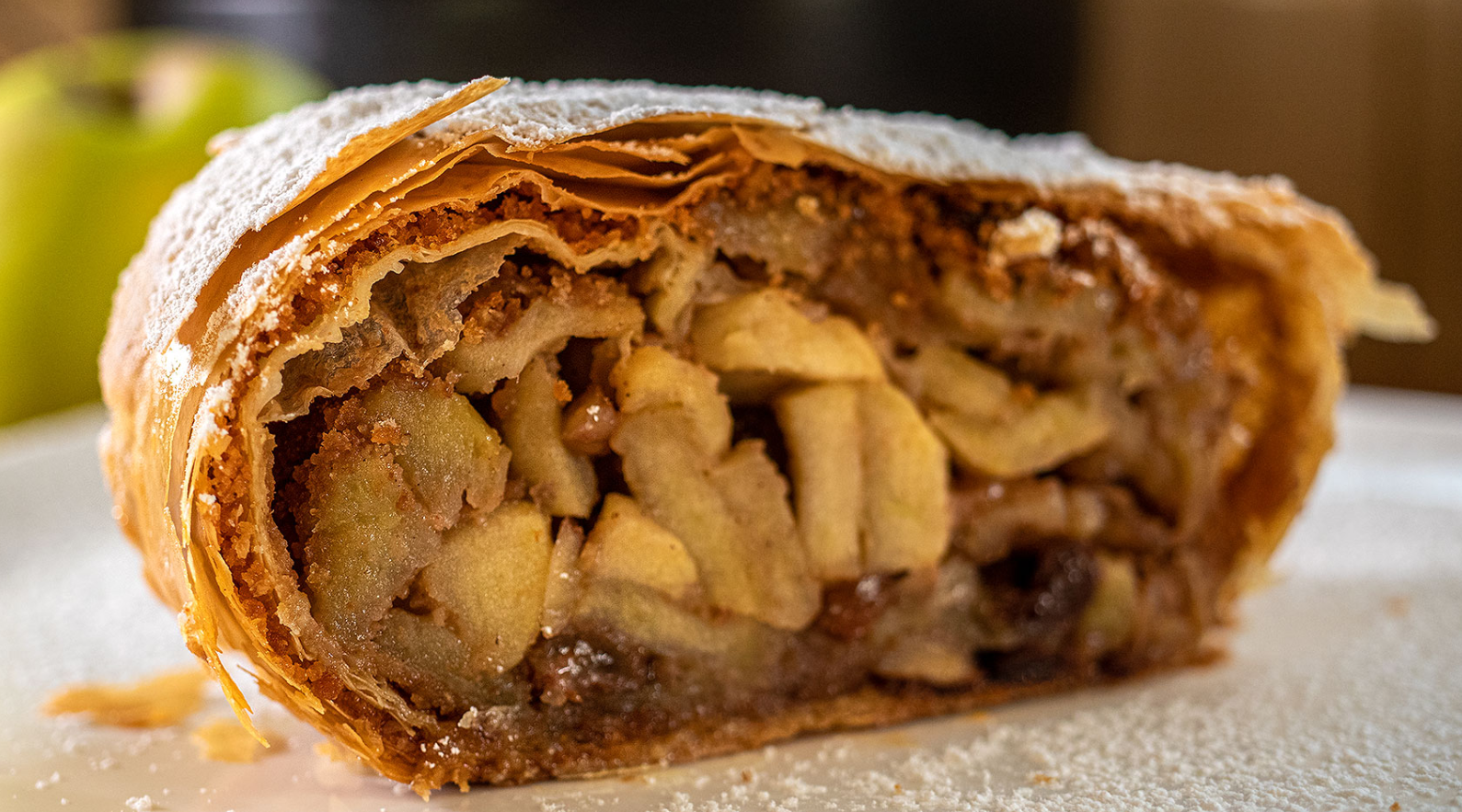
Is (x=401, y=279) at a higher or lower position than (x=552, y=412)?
higher

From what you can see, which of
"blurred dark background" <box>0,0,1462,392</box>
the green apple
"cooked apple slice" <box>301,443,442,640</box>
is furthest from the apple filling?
"blurred dark background" <box>0,0,1462,392</box>

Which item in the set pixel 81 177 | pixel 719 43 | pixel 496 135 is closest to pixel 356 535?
pixel 496 135

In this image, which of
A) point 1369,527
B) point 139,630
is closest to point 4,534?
point 139,630

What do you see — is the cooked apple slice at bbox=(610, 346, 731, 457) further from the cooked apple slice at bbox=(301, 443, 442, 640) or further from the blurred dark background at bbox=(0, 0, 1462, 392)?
the blurred dark background at bbox=(0, 0, 1462, 392)

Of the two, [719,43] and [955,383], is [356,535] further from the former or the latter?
[719,43]

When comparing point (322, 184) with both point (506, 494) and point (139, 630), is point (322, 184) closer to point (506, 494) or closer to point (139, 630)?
point (506, 494)

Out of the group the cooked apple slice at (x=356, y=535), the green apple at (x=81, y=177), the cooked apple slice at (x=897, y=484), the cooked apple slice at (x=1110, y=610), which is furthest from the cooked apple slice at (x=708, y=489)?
the green apple at (x=81, y=177)

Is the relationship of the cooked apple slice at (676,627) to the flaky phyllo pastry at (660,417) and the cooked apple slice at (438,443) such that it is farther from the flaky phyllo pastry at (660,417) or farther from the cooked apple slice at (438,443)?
the cooked apple slice at (438,443)
